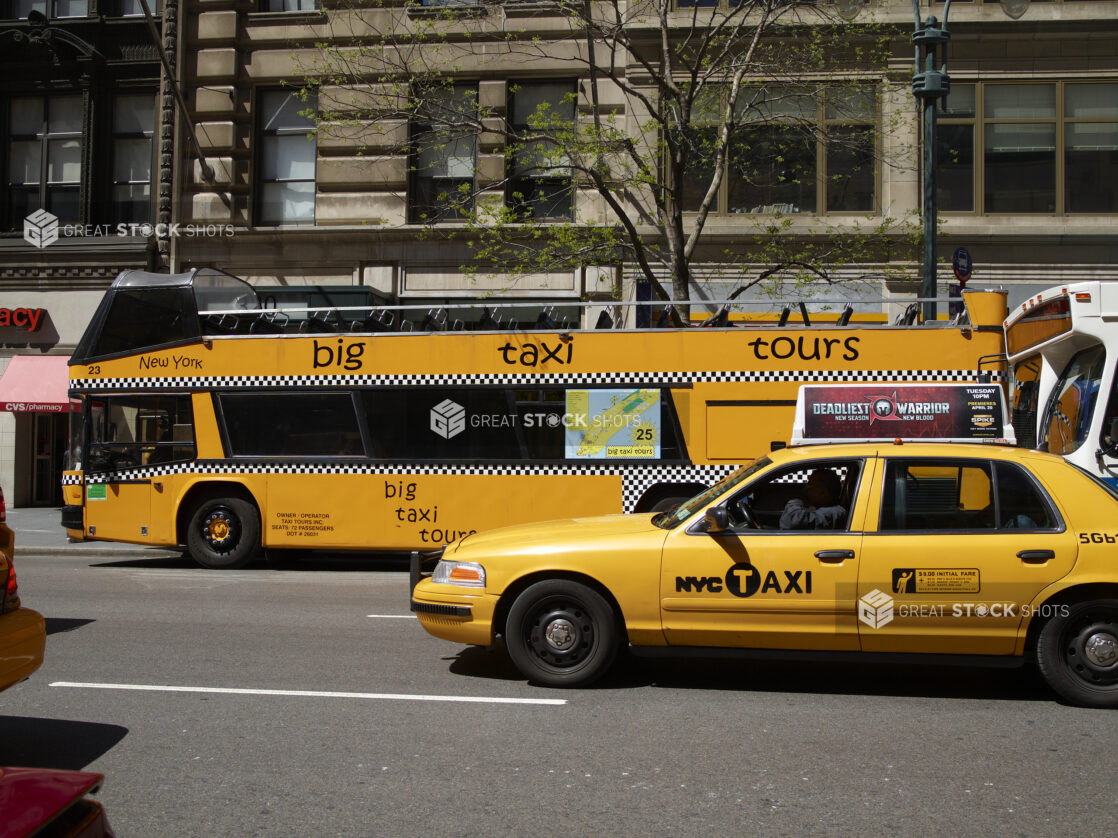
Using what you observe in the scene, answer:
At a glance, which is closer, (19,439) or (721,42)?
(721,42)

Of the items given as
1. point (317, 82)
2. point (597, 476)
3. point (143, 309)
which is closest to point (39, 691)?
point (597, 476)

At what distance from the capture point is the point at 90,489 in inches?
513

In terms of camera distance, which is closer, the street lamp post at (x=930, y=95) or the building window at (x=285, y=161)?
the street lamp post at (x=930, y=95)

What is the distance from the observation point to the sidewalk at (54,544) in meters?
15.1

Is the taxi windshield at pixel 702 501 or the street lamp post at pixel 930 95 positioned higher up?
the street lamp post at pixel 930 95

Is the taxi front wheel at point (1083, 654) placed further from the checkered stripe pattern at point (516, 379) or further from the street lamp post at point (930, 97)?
the street lamp post at point (930, 97)

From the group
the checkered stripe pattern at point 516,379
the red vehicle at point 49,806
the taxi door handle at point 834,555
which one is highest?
the checkered stripe pattern at point 516,379

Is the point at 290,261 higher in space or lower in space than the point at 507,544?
higher

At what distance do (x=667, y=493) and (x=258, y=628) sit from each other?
5071 mm

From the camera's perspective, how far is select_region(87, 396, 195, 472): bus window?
12.9 meters

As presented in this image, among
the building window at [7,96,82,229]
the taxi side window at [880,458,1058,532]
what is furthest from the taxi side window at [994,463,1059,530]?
the building window at [7,96,82,229]

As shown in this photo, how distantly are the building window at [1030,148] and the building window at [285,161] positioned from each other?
13025 millimetres

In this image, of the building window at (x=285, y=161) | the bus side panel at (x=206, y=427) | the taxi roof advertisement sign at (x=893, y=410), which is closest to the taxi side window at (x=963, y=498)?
the taxi roof advertisement sign at (x=893, y=410)

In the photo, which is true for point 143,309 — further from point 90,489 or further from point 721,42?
point 721,42
